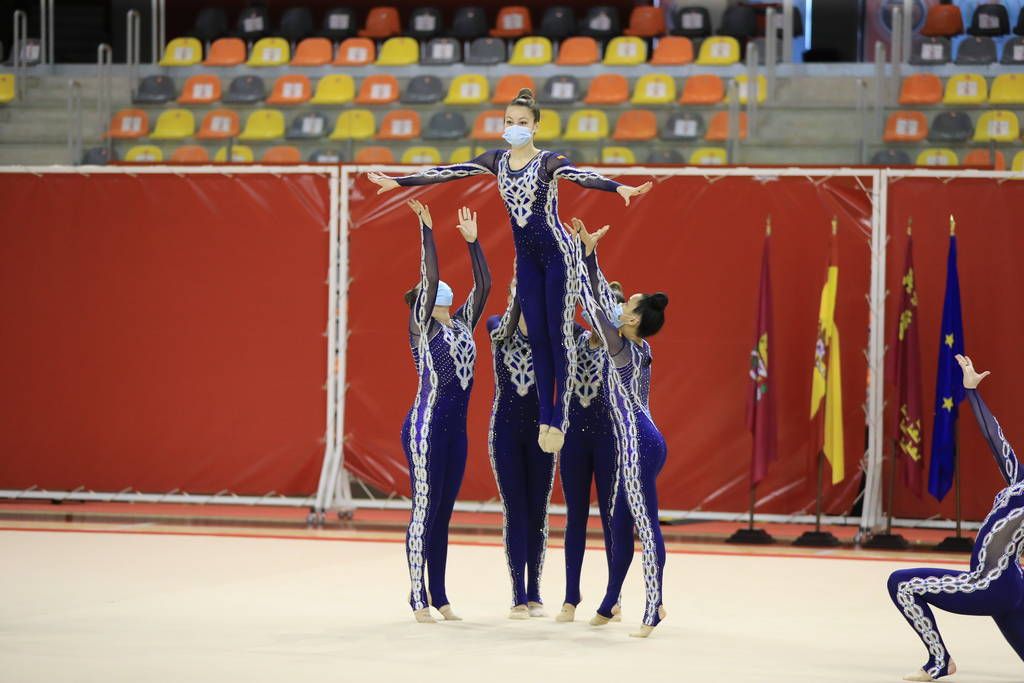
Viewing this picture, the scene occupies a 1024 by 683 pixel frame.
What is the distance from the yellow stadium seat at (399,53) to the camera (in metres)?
15.2

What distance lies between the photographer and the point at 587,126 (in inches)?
539

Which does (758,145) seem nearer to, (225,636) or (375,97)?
(375,97)

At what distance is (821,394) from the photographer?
9.48 meters

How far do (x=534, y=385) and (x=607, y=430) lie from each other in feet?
1.34

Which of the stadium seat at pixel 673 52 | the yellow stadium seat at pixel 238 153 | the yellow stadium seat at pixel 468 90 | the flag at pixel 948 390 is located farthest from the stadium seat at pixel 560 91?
the flag at pixel 948 390

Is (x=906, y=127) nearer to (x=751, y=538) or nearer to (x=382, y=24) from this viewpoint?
(x=751, y=538)

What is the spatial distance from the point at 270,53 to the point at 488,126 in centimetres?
330

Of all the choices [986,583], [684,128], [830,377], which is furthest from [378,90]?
[986,583]

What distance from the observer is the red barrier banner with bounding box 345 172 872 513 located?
9906mm

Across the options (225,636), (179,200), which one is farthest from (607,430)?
(179,200)

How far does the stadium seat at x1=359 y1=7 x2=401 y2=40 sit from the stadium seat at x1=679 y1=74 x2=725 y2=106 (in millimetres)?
3868

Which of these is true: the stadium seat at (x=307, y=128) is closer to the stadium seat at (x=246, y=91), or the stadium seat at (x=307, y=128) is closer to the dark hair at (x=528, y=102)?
the stadium seat at (x=246, y=91)

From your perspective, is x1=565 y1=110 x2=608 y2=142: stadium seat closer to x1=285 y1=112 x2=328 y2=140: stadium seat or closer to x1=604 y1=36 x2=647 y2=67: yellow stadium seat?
x1=604 y1=36 x2=647 y2=67: yellow stadium seat

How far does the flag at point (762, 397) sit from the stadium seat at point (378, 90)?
6082mm
